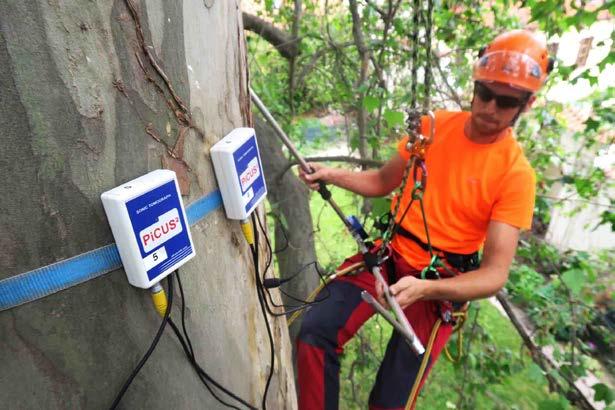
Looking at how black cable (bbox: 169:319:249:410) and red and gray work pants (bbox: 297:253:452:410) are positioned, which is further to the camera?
red and gray work pants (bbox: 297:253:452:410)

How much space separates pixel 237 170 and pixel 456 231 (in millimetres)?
1445

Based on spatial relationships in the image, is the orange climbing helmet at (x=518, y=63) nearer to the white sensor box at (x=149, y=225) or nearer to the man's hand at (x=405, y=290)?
the man's hand at (x=405, y=290)

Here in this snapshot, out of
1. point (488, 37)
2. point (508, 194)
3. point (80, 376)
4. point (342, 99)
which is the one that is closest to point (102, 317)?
point (80, 376)

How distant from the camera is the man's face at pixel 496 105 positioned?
5.72 feet

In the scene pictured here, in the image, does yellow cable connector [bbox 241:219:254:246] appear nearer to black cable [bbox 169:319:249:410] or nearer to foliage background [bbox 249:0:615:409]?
black cable [bbox 169:319:249:410]

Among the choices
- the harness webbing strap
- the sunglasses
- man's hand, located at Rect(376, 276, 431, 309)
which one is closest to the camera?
man's hand, located at Rect(376, 276, 431, 309)

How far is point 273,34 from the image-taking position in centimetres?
305

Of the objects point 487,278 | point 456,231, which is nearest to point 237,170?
point 487,278

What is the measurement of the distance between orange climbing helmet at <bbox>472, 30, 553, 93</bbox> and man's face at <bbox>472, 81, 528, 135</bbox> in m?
0.03

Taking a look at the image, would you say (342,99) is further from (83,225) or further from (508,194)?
(83,225)

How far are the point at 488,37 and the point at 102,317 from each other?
3.28 metres

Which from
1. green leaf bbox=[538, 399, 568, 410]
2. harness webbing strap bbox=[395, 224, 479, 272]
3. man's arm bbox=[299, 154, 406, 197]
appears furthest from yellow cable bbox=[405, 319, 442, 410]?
man's arm bbox=[299, 154, 406, 197]

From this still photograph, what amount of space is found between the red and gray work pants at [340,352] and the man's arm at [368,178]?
0.59 m

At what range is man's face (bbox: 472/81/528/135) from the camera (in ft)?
5.72
